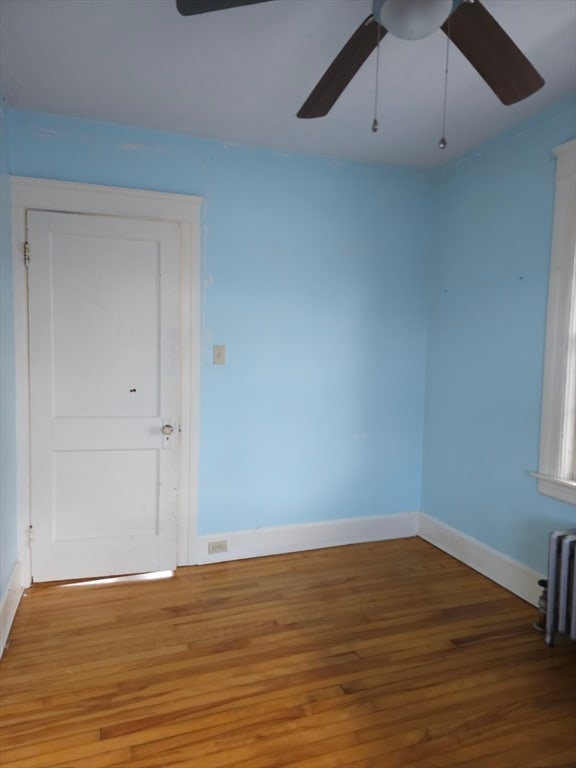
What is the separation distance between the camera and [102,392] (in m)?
2.77

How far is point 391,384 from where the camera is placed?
11.3 feet

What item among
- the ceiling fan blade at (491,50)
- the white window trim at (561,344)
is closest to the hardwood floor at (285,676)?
the white window trim at (561,344)

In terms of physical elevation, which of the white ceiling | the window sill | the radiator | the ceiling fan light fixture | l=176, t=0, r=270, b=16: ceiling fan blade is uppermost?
the white ceiling

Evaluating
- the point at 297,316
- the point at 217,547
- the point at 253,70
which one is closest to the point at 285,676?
the point at 217,547

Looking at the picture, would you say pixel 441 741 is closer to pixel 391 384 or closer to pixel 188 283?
pixel 391 384

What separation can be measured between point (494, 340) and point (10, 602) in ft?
9.86

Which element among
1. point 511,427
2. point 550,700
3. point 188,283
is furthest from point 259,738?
point 188,283

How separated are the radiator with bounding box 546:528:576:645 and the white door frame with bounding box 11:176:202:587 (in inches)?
77.6

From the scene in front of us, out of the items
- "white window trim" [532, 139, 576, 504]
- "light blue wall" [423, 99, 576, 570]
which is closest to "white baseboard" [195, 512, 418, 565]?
"light blue wall" [423, 99, 576, 570]

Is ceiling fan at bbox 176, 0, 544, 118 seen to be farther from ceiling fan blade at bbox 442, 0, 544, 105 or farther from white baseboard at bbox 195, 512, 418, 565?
white baseboard at bbox 195, 512, 418, 565

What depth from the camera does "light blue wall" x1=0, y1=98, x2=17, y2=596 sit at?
2.36m

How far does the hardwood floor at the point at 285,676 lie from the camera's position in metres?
1.66

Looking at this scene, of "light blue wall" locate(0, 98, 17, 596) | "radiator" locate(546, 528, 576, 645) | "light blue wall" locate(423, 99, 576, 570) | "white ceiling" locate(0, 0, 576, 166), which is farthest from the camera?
"light blue wall" locate(423, 99, 576, 570)

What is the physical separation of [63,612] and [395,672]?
1.69 metres
